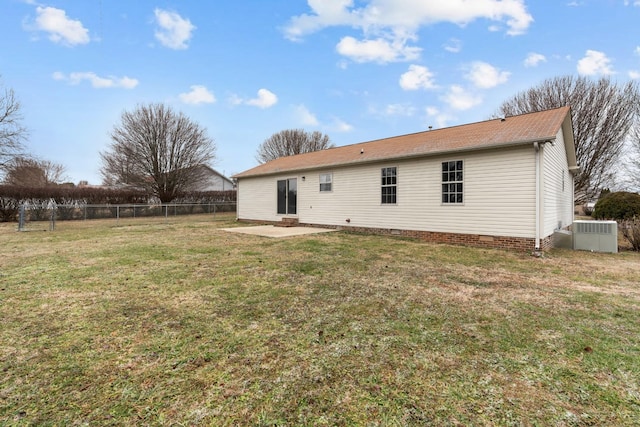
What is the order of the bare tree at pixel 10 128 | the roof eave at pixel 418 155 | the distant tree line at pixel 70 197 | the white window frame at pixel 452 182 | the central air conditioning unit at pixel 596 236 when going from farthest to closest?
1. the bare tree at pixel 10 128
2. the distant tree line at pixel 70 197
3. the white window frame at pixel 452 182
4. the central air conditioning unit at pixel 596 236
5. the roof eave at pixel 418 155

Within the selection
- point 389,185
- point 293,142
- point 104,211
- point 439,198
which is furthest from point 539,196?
point 293,142

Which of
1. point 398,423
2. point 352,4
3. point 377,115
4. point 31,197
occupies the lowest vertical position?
point 398,423

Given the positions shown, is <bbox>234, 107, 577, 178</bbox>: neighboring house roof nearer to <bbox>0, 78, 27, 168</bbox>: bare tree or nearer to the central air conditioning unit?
the central air conditioning unit

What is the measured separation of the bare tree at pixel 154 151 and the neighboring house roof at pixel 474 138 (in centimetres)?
1528

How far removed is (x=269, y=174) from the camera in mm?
15031

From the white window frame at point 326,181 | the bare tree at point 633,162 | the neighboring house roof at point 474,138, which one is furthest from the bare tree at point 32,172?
the bare tree at point 633,162

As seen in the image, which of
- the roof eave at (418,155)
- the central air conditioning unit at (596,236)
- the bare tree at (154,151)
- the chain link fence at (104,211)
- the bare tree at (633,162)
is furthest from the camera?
the bare tree at (154,151)

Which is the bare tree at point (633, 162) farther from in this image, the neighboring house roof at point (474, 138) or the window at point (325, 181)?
the window at point (325, 181)

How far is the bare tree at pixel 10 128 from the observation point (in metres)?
19.1

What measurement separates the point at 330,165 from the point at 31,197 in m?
19.2

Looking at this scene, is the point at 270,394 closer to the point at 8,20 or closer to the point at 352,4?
the point at 352,4

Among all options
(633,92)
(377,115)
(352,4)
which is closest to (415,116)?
(377,115)

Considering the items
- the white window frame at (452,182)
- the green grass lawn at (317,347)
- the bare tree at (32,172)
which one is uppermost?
the bare tree at (32,172)

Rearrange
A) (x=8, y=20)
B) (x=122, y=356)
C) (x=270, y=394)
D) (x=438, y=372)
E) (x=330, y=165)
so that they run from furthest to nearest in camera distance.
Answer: (x=330, y=165) < (x=8, y=20) < (x=122, y=356) < (x=438, y=372) < (x=270, y=394)
